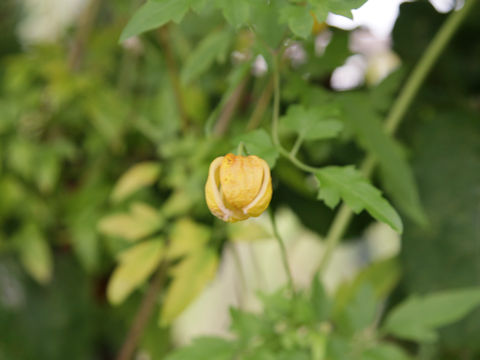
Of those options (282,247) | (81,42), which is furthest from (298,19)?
(81,42)

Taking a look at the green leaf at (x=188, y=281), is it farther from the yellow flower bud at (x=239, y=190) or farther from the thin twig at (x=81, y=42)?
the thin twig at (x=81, y=42)

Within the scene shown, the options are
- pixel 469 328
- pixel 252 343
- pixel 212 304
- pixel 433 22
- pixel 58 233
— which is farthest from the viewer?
pixel 212 304

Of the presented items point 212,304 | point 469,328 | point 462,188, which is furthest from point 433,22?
point 212,304

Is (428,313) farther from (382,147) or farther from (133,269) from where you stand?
(133,269)

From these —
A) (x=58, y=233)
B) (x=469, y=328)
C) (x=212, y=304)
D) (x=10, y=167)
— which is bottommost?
(x=212, y=304)

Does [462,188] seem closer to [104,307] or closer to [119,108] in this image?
[119,108]

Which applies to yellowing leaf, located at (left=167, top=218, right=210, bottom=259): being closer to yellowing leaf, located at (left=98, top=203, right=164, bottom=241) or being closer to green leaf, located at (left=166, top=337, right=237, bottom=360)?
yellowing leaf, located at (left=98, top=203, right=164, bottom=241)
